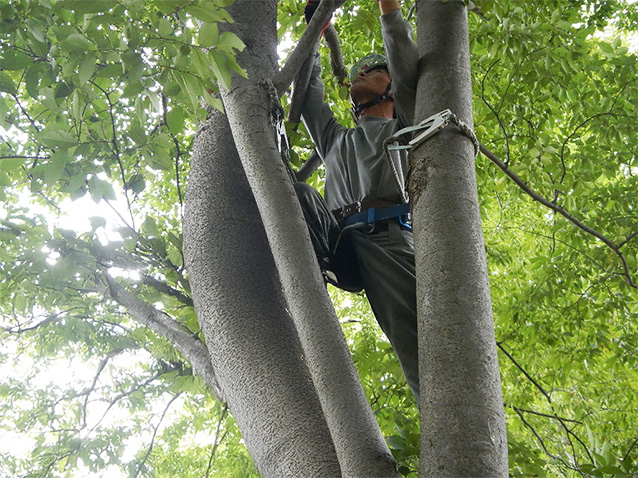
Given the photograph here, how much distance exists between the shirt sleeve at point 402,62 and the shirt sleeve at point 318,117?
2.78ft

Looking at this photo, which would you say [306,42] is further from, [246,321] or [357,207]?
[246,321]

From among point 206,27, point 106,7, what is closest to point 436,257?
point 206,27

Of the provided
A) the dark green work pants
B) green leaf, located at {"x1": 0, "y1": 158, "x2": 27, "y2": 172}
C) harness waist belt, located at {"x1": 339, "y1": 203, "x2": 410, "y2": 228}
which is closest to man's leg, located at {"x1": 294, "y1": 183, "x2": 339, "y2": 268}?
the dark green work pants

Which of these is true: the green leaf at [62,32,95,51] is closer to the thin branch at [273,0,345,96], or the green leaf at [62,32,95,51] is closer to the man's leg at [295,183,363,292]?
the thin branch at [273,0,345,96]

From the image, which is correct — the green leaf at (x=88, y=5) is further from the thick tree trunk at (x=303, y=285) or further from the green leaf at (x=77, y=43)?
the thick tree trunk at (x=303, y=285)

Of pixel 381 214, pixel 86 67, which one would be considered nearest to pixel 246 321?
pixel 381 214

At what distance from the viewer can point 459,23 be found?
2.13 metres

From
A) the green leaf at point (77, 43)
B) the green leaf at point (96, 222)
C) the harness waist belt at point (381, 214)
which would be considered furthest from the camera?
the green leaf at point (96, 222)

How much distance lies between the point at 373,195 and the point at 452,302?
45.0 inches

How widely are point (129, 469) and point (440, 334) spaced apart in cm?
441

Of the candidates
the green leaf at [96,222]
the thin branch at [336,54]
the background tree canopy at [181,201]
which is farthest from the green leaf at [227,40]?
the thin branch at [336,54]

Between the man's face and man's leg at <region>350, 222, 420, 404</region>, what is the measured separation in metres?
1.06

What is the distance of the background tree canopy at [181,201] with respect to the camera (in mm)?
2289

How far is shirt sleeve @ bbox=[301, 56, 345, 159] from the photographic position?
10.1ft
